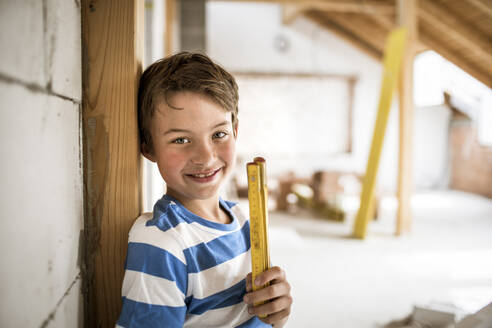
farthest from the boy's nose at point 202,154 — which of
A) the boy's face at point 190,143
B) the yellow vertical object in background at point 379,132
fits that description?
the yellow vertical object in background at point 379,132

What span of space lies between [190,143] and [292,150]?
6227 mm

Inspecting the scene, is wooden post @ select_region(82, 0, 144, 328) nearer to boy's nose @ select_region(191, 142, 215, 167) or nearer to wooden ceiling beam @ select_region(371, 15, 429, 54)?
boy's nose @ select_region(191, 142, 215, 167)

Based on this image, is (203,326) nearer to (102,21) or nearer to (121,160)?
(121,160)

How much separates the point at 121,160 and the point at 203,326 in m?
0.46

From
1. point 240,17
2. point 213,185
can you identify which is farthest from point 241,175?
point 213,185

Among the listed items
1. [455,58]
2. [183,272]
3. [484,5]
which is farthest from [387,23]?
[183,272]

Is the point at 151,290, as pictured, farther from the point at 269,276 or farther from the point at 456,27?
the point at 456,27

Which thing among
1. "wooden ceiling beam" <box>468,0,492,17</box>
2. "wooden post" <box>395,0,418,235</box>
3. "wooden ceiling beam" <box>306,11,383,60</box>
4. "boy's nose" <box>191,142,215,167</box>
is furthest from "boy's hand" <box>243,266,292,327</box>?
"wooden ceiling beam" <box>306,11,383,60</box>

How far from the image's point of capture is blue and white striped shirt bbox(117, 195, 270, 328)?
2.24 ft

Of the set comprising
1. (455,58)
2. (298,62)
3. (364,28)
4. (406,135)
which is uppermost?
(364,28)

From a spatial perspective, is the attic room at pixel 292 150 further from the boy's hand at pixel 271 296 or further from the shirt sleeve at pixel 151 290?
the boy's hand at pixel 271 296

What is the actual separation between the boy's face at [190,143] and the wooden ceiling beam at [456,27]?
16.3 ft

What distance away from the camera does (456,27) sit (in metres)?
4.62

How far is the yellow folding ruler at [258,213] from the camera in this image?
30.0 inches
